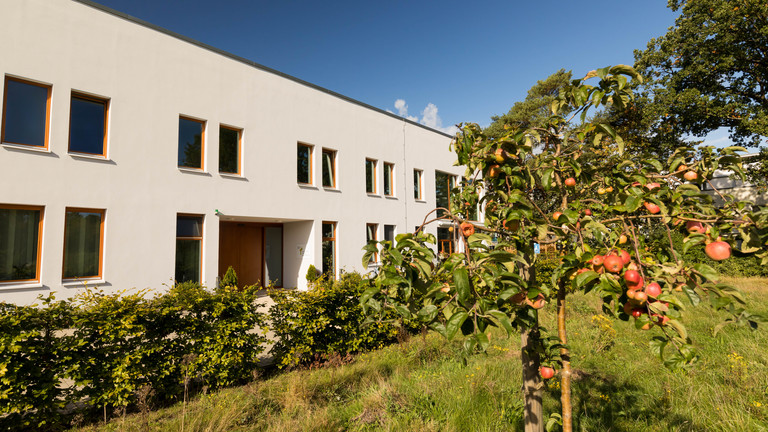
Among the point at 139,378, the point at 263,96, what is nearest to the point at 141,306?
the point at 139,378

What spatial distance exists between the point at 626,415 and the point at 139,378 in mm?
5031

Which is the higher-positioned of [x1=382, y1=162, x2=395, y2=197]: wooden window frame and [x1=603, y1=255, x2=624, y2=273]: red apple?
[x1=382, y1=162, x2=395, y2=197]: wooden window frame

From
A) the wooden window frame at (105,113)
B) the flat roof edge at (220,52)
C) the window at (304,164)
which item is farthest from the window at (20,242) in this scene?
the window at (304,164)

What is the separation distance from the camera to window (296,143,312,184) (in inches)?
490

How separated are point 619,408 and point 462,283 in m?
3.36

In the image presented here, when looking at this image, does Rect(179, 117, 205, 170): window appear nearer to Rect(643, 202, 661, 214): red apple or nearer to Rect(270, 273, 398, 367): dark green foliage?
Rect(270, 273, 398, 367): dark green foliage

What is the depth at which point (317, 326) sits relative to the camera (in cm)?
500

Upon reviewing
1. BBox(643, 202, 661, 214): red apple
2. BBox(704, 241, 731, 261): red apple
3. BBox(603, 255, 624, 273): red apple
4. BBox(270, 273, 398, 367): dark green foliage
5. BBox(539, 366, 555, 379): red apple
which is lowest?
BBox(270, 273, 398, 367): dark green foliage

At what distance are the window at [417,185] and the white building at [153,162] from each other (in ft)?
12.8

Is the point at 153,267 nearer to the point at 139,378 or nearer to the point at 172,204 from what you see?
the point at 172,204

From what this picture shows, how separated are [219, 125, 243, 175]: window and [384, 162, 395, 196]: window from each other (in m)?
6.60

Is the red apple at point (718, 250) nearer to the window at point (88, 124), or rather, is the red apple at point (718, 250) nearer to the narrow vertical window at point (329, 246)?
the window at point (88, 124)

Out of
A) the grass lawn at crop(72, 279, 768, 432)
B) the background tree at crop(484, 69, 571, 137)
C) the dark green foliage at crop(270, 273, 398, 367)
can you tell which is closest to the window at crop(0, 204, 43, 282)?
the grass lawn at crop(72, 279, 768, 432)

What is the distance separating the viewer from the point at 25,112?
7547mm
